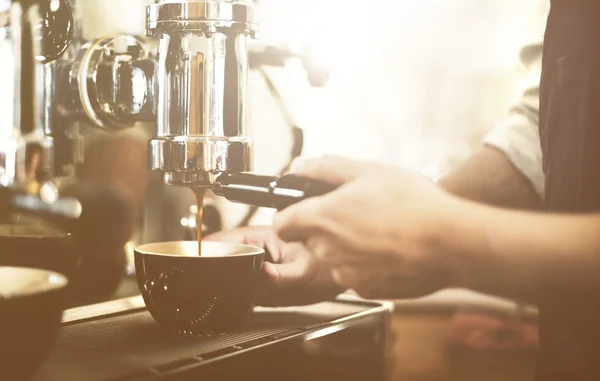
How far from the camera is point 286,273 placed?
55 cm

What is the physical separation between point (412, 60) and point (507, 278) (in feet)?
0.86

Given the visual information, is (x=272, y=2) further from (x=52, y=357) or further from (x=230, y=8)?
(x=52, y=357)

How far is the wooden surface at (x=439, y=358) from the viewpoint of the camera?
0.62 meters

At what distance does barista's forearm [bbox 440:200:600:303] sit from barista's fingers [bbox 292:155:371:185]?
0.24ft

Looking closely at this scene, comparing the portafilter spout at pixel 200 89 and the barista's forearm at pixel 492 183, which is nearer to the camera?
the portafilter spout at pixel 200 89

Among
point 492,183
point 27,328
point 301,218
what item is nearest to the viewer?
point 27,328

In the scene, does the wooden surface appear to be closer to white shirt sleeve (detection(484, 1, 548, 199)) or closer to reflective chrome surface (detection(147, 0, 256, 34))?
white shirt sleeve (detection(484, 1, 548, 199))

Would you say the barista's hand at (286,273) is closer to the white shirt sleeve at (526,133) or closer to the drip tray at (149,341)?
the drip tray at (149,341)

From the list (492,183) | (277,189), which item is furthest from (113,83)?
(492,183)

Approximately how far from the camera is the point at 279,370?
448 millimetres

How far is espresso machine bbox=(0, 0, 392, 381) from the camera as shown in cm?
43

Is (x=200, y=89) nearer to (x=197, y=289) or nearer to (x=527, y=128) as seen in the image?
(x=197, y=289)

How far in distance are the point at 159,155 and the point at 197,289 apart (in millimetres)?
Result: 103

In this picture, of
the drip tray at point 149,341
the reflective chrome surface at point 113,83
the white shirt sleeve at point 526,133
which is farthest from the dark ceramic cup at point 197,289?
the white shirt sleeve at point 526,133
